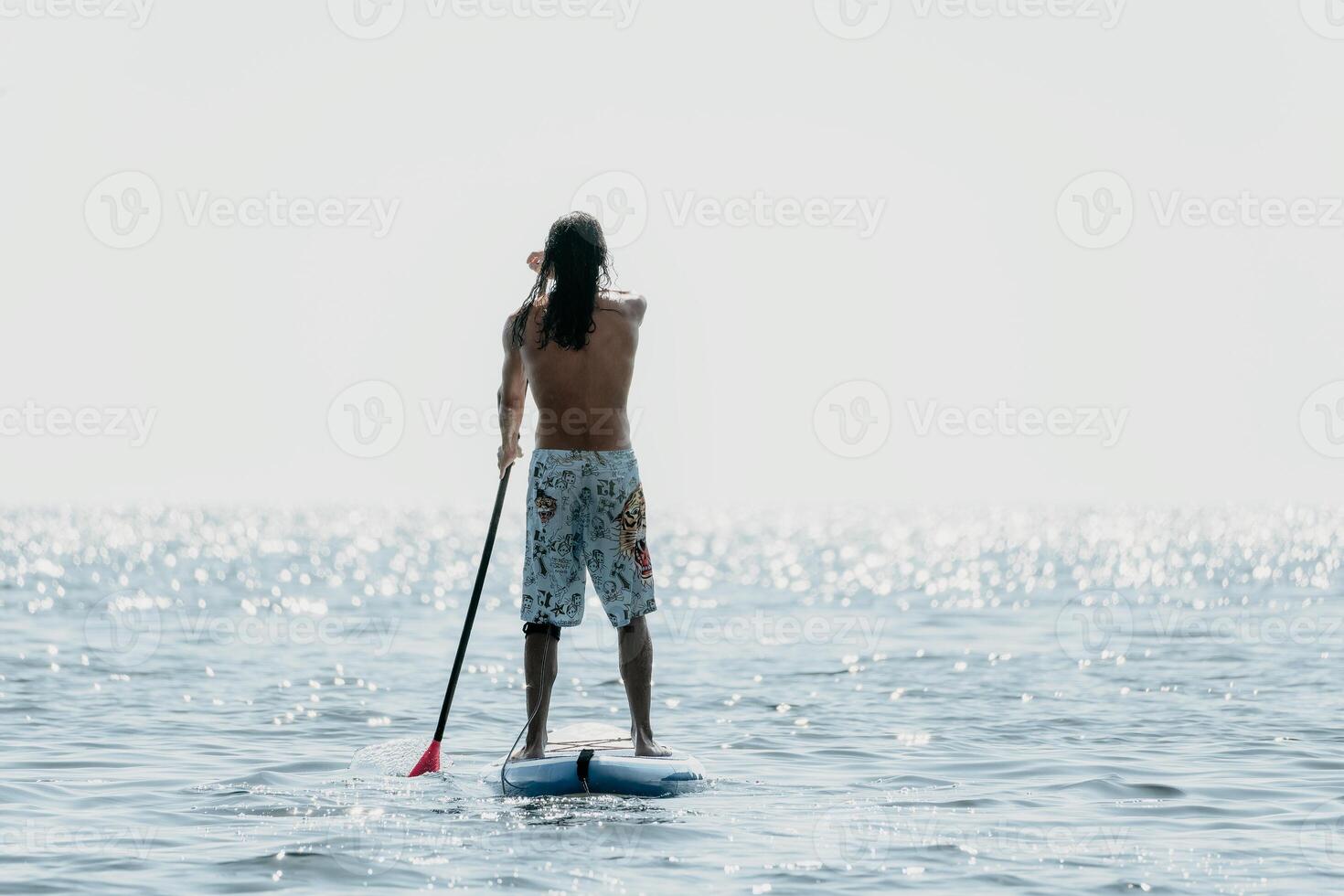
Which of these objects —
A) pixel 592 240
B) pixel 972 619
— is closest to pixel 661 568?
pixel 972 619

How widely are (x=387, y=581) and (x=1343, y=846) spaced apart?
Answer: 99.6ft

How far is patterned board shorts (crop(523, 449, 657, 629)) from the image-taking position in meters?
7.16

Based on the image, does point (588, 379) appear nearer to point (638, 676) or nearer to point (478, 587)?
point (478, 587)

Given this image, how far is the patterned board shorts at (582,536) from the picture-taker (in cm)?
716

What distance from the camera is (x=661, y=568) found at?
141 ft

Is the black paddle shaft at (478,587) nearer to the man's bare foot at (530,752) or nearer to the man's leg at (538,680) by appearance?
the man's leg at (538,680)

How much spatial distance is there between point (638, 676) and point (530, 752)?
24.9 inches

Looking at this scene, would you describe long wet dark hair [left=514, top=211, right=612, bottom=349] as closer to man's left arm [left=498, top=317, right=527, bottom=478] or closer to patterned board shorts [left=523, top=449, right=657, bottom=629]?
man's left arm [left=498, top=317, right=527, bottom=478]

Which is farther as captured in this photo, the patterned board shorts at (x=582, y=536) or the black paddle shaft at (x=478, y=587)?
the black paddle shaft at (x=478, y=587)

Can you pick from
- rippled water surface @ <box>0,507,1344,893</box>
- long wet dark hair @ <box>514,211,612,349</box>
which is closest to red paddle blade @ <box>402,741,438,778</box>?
rippled water surface @ <box>0,507,1344,893</box>

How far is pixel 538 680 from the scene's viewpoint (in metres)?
7.25

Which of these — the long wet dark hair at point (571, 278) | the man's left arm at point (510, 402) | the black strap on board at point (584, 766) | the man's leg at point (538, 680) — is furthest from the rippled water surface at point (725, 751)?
A: the long wet dark hair at point (571, 278)

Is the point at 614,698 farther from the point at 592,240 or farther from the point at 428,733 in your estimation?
the point at 592,240

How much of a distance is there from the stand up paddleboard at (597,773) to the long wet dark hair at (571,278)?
190cm
